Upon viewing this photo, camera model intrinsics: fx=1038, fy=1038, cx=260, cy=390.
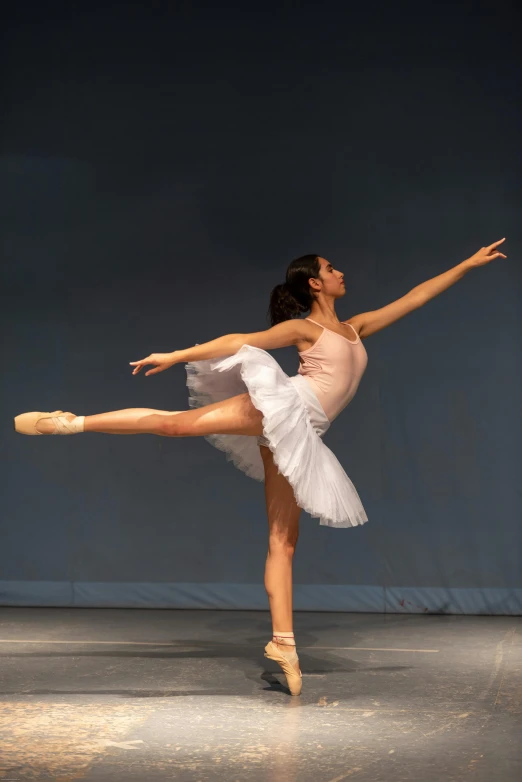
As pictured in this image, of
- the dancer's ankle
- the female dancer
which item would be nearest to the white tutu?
the female dancer

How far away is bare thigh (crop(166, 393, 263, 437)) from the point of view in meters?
3.20

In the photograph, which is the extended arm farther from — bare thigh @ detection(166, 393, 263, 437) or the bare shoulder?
bare thigh @ detection(166, 393, 263, 437)

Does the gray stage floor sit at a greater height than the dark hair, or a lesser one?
lesser

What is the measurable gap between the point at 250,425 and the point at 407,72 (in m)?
2.48

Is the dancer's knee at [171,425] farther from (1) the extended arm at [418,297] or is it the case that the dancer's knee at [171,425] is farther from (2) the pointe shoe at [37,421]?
(1) the extended arm at [418,297]

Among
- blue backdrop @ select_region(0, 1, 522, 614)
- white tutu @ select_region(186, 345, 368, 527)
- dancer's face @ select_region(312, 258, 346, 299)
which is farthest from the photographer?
blue backdrop @ select_region(0, 1, 522, 614)

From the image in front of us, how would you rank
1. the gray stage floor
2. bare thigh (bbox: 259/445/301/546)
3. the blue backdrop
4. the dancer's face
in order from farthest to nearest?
the blue backdrop → the dancer's face → bare thigh (bbox: 259/445/301/546) → the gray stage floor

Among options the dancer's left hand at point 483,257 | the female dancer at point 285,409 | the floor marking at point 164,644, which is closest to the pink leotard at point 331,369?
the female dancer at point 285,409

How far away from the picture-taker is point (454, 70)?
16.1ft

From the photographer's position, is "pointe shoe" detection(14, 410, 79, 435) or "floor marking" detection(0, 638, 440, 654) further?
"floor marking" detection(0, 638, 440, 654)

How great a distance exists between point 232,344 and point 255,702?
3.54ft

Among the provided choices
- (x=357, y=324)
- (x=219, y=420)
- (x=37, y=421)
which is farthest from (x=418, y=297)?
(x=37, y=421)

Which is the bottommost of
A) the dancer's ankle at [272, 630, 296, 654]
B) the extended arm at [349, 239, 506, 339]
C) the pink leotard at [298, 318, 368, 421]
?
the dancer's ankle at [272, 630, 296, 654]

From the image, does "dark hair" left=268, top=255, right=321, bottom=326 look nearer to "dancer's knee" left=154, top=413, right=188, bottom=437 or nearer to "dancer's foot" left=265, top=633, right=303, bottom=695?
"dancer's knee" left=154, top=413, right=188, bottom=437
